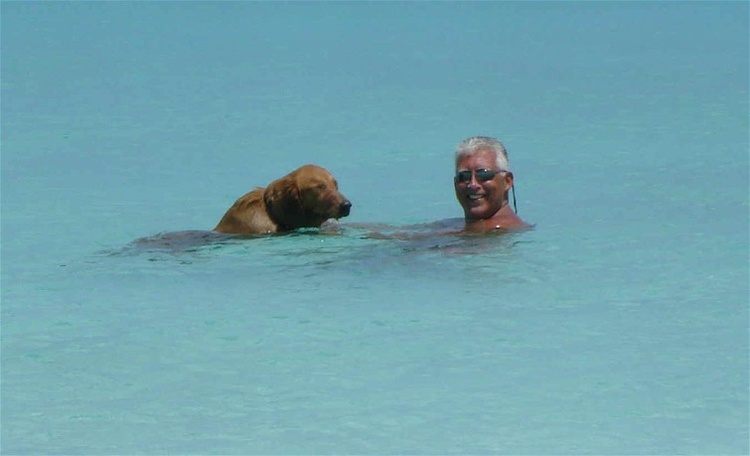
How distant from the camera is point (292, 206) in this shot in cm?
877

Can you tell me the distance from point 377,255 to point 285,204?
69 centimetres

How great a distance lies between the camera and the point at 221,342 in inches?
278

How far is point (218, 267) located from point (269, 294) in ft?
2.05

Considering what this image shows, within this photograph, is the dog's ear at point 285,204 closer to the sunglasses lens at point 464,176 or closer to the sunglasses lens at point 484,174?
the sunglasses lens at point 464,176

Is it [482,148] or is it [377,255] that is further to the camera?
[482,148]

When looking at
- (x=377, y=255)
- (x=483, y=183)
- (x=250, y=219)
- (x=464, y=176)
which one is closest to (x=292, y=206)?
(x=250, y=219)

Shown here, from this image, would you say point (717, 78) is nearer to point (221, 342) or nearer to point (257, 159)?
point (257, 159)

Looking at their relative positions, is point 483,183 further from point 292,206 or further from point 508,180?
point 292,206

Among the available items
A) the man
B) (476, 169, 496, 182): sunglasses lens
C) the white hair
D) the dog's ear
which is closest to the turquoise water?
the dog's ear

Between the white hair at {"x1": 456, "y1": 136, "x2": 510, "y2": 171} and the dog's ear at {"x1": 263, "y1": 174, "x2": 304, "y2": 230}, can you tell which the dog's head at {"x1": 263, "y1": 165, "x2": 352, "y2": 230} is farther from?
the white hair at {"x1": 456, "y1": 136, "x2": 510, "y2": 171}

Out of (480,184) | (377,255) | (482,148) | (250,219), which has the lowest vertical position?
(377,255)

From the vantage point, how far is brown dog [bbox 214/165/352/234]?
28.6ft

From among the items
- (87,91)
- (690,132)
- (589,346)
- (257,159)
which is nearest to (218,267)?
(589,346)

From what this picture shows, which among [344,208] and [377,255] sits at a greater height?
[344,208]
